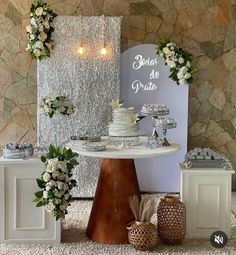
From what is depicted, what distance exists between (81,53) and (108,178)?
1747 mm

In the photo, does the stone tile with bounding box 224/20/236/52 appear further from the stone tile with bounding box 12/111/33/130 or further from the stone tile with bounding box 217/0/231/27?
A: the stone tile with bounding box 12/111/33/130

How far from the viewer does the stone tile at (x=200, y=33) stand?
5453 mm

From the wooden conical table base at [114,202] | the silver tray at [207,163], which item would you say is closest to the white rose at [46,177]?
the wooden conical table base at [114,202]

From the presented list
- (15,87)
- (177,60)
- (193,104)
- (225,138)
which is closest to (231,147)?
(225,138)

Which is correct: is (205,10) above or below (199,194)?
above

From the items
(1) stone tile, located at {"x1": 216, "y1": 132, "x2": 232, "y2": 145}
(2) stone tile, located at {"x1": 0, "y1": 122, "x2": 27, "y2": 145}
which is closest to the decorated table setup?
(2) stone tile, located at {"x1": 0, "y1": 122, "x2": 27, "y2": 145}

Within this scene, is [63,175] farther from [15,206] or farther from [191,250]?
[191,250]

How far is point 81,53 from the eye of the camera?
5.07 m

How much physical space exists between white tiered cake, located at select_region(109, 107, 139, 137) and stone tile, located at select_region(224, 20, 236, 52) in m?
2.07

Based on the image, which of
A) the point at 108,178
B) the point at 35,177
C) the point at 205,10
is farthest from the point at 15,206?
the point at 205,10

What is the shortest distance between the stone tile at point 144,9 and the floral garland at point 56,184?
2418 millimetres

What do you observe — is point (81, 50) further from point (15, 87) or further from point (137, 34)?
point (15, 87)

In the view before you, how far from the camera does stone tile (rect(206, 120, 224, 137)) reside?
5.57 m

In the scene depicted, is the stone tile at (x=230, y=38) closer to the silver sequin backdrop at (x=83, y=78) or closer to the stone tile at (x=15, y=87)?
the silver sequin backdrop at (x=83, y=78)
